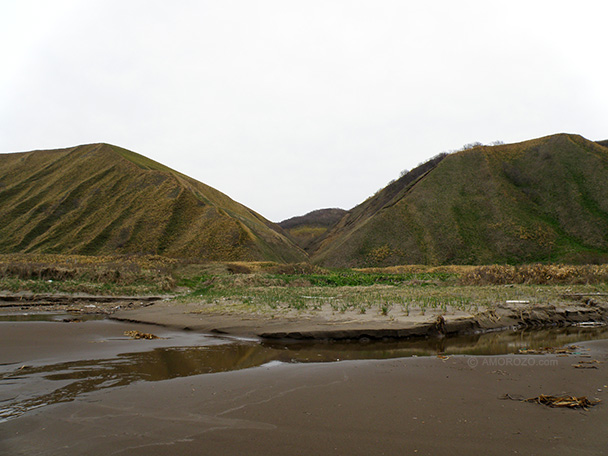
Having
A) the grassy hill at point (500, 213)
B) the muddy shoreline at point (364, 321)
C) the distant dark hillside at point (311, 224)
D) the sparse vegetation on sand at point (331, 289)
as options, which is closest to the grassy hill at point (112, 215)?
the grassy hill at point (500, 213)

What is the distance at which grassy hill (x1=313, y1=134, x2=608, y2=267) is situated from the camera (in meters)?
57.2

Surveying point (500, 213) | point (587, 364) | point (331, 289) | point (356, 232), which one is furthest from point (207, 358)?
point (356, 232)

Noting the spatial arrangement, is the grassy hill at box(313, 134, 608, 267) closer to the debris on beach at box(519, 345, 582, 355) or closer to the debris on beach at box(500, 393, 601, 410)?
the debris on beach at box(519, 345, 582, 355)

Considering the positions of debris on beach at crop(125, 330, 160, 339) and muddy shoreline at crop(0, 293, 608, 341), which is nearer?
muddy shoreline at crop(0, 293, 608, 341)

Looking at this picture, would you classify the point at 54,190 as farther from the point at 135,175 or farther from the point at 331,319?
the point at 331,319

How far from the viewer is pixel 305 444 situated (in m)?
3.21

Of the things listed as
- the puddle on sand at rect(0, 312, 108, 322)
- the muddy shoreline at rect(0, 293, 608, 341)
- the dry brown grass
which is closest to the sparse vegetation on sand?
the dry brown grass

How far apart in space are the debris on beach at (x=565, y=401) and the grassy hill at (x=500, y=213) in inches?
2262

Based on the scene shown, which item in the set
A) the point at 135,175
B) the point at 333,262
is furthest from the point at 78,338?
the point at 135,175

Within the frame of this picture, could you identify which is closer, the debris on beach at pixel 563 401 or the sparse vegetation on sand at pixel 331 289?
the debris on beach at pixel 563 401

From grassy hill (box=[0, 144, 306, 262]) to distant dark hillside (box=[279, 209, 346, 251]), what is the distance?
1945 inches

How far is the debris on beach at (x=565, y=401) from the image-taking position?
3.91 metres

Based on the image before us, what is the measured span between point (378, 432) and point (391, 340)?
5.43 m

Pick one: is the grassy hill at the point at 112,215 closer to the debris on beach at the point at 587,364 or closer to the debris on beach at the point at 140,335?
the debris on beach at the point at 140,335
